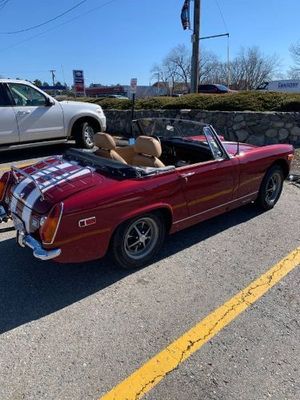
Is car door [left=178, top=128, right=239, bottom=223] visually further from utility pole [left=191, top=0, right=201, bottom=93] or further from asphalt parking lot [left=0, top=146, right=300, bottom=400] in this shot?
utility pole [left=191, top=0, right=201, bottom=93]

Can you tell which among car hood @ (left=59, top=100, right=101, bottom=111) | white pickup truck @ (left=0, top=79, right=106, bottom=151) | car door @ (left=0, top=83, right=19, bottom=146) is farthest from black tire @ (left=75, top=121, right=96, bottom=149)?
car door @ (left=0, top=83, right=19, bottom=146)

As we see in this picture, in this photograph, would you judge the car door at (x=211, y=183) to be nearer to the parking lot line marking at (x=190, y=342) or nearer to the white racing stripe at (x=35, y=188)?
the parking lot line marking at (x=190, y=342)

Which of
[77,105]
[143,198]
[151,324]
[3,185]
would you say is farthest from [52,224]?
[77,105]

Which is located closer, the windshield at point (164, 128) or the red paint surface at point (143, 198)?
the red paint surface at point (143, 198)

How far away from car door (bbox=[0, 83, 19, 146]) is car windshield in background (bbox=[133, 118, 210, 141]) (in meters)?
3.71

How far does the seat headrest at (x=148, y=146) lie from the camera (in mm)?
3945

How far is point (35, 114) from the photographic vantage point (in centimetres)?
815

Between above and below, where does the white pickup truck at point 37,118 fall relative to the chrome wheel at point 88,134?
above

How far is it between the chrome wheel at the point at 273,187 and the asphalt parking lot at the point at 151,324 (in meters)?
1.00

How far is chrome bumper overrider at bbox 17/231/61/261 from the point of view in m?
3.00

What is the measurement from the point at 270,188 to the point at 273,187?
76mm

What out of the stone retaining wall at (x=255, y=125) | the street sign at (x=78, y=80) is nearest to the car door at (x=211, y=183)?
the stone retaining wall at (x=255, y=125)

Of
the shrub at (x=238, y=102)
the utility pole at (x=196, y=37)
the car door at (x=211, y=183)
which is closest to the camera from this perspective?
the car door at (x=211, y=183)

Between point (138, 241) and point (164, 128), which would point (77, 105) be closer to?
point (164, 128)
